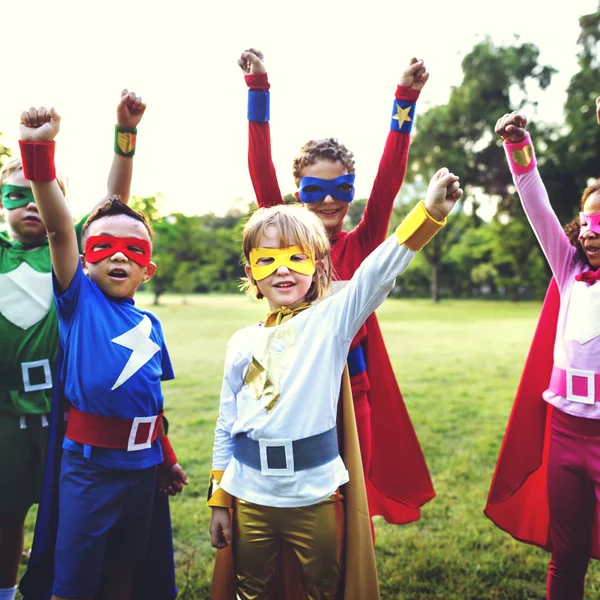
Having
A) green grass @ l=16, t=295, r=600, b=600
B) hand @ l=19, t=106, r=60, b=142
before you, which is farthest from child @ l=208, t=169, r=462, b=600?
green grass @ l=16, t=295, r=600, b=600

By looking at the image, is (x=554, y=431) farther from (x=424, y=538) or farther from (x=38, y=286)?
(x=38, y=286)

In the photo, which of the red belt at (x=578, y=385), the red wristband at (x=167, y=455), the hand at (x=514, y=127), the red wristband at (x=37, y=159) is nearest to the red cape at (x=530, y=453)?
the red belt at (x=578, y=385)

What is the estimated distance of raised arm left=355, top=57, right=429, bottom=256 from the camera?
2510 millimetres

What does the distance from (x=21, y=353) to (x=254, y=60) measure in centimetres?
176

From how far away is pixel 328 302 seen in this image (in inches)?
82.5

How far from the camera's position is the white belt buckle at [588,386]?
7.98 feet

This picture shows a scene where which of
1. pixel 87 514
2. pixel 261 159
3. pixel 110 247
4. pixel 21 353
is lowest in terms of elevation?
pixel 87 514

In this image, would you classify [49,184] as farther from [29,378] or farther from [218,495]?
[218,495]

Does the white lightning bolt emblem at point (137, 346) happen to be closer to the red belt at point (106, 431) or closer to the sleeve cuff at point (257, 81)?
the red belt at point (106, 431)

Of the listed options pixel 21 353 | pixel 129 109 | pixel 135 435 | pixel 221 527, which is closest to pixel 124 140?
pixel 129 109

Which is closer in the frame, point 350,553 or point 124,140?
point 350,553

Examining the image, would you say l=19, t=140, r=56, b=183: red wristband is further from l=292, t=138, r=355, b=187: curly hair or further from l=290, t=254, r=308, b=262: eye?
l=292, t=138, r=355, b=187: curly hair

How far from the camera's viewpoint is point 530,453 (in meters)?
2.95

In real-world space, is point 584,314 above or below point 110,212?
below
